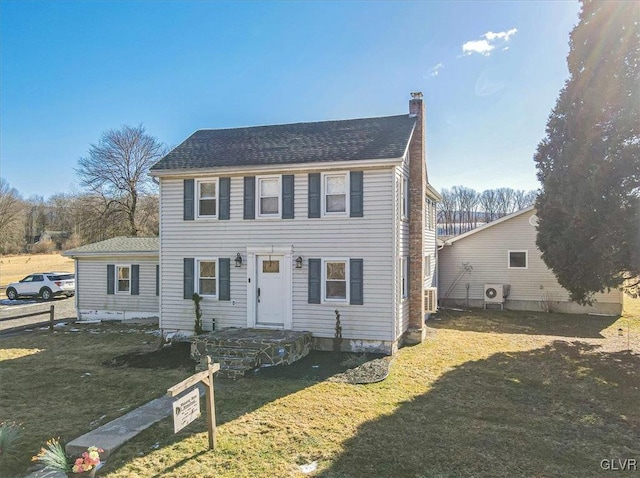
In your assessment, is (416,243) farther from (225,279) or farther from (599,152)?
(225,279)

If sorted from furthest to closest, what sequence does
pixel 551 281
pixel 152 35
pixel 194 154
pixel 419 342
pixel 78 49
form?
pixel 551 281
pixel 194 154
pixel 419 342
pixel 152 35
pixel 78 49

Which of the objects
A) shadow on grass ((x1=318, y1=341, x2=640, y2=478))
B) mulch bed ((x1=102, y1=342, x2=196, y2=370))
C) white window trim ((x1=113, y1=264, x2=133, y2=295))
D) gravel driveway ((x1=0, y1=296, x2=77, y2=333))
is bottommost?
gravel driveway ((x1=0, y1=296, x2=77, y2=333))

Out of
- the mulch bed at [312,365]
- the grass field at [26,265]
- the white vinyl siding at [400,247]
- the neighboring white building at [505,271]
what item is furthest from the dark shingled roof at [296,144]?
the grass field at [26,265]

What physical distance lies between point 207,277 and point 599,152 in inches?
456

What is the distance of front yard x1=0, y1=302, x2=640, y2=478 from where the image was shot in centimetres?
528

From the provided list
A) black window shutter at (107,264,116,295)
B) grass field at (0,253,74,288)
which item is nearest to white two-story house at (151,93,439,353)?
black window shutter at (107,264,116,295)

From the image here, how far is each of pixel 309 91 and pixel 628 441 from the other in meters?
13.0

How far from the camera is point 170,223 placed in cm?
1263

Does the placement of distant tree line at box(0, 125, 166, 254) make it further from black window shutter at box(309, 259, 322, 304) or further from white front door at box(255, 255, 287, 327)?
black window shutter at box(309, 259, 322, 304)

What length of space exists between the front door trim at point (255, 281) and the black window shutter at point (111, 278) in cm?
788

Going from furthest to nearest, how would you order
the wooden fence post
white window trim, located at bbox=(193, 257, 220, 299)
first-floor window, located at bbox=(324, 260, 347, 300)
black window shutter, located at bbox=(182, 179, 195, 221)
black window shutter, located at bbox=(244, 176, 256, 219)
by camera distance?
black window shutter, located at bbox=(182, 179, 195, 221), white window trim, located at bbox=(193, 257, 220, 299), black window shutter, located at bbox=(244, 176, 256, 219), first-floor window, located at bbox=(324, 260, 347, 300), the wooden fence post

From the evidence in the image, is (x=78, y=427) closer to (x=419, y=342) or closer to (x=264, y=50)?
(x=419, y=342)

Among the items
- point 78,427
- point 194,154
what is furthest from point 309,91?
point 78,427

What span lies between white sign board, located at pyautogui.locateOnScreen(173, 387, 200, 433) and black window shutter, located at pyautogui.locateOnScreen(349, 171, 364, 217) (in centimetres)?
688
